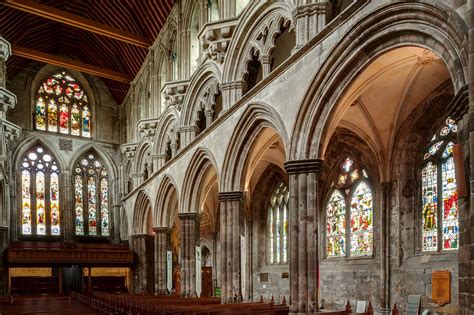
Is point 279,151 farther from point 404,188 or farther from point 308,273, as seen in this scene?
point 308,273

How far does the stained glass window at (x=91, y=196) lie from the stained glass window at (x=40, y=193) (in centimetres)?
123

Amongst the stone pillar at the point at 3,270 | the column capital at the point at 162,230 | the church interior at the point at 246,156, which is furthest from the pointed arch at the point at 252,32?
the stone pillar at the point at 3,270

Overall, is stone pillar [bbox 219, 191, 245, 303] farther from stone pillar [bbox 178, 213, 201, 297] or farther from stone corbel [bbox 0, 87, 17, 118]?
stone corbel [bbox 0, 87, 17, 118]

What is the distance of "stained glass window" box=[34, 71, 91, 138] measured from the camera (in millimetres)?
28578

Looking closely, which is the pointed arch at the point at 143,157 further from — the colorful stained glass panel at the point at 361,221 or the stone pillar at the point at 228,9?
the colorful stained glass panel at the point at 361,221

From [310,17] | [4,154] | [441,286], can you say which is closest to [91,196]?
[4,154]

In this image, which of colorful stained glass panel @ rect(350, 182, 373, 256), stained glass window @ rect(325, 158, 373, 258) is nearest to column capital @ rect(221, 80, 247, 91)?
stained glass window @ rect(325, 158, 373, 258)

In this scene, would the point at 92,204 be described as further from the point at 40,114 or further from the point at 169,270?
the point at 169,270

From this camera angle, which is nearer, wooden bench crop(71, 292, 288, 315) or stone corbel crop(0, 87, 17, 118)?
wooden bench crop(71, 292, 288, 315)

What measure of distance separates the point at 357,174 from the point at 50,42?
822 inches

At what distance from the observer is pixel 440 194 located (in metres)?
12.3

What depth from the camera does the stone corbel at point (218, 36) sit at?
575 inches

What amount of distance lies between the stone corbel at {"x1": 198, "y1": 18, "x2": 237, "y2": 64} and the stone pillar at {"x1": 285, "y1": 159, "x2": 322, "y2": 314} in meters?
5.77

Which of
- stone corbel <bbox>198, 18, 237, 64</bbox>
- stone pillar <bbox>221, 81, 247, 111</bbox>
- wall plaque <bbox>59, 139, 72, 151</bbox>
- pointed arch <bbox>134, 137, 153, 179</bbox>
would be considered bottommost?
pointed arch <bbox>134, 137, 153, 179</bbox>
